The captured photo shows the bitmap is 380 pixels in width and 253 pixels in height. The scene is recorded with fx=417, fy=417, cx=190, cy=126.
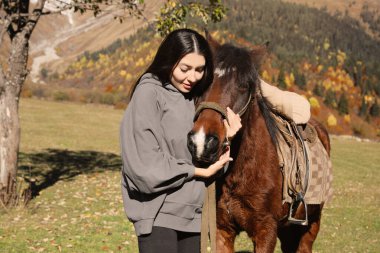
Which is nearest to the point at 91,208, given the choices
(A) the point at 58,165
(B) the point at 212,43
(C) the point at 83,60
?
(A) the point at 58,165

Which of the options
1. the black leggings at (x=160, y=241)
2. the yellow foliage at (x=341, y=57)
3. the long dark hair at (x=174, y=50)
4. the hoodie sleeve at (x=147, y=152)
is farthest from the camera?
the yellow foliage at (x=341, y=57)

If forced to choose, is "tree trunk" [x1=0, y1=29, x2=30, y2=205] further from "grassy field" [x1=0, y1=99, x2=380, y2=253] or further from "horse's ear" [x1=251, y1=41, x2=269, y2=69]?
"horse's ear" [x1=251, y1=41, x2=269, y2=69]

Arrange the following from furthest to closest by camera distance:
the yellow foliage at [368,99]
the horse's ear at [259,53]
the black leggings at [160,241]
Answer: the yellow foliage at [368,99]
the horse's ear at [259,53]
the black leggings at [160,241]

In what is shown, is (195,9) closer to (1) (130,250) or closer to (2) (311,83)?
(1) (130,250)

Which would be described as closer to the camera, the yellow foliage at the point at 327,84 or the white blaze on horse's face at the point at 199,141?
the white blaze on horse's face at the point at 199,141

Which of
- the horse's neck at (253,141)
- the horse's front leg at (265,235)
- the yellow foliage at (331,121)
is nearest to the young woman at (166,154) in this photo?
the horse's neck at (253,141)

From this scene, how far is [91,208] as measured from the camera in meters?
10.2

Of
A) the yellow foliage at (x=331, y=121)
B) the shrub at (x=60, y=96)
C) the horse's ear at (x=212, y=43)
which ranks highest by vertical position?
the horse's ear at (x=212, y=43)

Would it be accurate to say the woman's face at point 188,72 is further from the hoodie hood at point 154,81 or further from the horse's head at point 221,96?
the horse's head at point 221,96

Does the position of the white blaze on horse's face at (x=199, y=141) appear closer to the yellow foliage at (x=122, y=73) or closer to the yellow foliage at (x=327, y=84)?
the yellow foliage at (x=327, y=84)

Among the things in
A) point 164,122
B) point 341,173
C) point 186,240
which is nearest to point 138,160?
point 164,122

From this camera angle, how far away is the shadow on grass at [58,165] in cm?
1323

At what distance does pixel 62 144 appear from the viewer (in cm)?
2288

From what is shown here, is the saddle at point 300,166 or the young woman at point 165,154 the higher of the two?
the young woman at point 165,154
